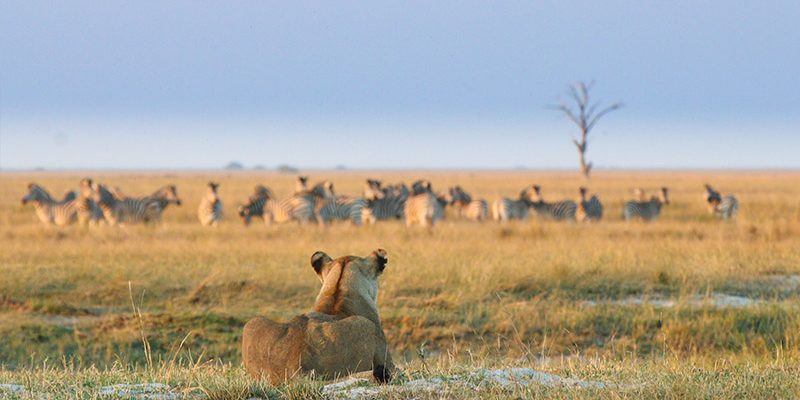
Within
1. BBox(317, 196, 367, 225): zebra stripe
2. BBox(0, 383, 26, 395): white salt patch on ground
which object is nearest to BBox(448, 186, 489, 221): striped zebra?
BBox(317, 196, 367, 225): zebra stripe

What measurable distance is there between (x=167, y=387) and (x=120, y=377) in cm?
71

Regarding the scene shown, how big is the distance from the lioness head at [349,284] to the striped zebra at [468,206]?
2131cm

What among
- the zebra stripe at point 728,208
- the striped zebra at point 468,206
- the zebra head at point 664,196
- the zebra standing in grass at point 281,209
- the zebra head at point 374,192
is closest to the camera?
the zebra standing in grass at point 281,209

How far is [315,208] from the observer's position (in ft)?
84.0

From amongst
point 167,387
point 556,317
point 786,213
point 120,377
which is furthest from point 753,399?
point 786,213

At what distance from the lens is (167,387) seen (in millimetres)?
5422

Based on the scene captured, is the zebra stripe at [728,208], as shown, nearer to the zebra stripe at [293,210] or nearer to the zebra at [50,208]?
the zebra stripe at [293,210]

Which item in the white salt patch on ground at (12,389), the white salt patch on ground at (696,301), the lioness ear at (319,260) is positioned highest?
the lioness ear at (319,260)

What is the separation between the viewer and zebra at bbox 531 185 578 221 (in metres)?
27.7

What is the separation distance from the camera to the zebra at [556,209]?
90.7 feet

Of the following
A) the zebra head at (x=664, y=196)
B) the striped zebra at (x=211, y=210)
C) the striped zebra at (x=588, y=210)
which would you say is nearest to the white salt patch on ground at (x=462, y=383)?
the striped zebra at (x=211, y=210)

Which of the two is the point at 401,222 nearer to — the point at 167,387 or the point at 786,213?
the point at 786,213

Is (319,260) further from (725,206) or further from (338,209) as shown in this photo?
(725,206)

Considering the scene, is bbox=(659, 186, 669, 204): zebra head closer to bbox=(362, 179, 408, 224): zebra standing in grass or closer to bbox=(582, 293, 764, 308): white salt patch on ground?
bbox=(362, 179, 408, 224): zebra standing in grass
